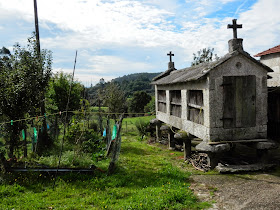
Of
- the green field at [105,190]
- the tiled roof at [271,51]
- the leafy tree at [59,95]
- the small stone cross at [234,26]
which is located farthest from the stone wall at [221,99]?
the leafy tree at [59,95]

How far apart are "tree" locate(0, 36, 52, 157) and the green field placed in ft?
8.99

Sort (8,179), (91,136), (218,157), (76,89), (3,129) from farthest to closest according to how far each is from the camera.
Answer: (76,89) → (91,136) → (3,129) → (218,157) → (8,179)

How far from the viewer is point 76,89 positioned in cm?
1750

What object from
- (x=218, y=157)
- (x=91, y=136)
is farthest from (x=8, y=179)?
(x=218, y=157)

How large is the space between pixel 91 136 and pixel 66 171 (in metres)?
5.63

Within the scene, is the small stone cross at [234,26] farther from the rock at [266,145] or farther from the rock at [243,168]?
the rock at [243,168]

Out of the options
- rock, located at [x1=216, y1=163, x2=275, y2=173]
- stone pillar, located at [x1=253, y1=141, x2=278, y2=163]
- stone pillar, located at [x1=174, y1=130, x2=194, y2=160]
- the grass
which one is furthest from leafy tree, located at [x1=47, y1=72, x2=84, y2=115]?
stone pillar, located at [x1=253, y1=141, x2=278, y2=163]

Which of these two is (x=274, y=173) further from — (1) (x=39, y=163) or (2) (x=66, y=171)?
(1) (x=39, y=163)

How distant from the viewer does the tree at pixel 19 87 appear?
29.3 ft

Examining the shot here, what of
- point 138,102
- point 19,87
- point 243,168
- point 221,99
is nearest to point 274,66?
point 221,99

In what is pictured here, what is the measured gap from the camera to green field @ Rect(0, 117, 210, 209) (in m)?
5.59

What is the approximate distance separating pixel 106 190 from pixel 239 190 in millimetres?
3797

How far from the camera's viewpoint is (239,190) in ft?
20.4

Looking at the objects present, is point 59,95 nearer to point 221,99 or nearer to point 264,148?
point 221,99
